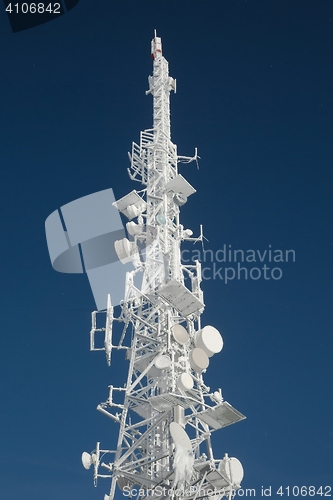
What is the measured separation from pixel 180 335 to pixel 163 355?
1211 millimetres

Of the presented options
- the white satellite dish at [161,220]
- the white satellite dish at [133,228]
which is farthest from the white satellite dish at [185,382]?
the white satellite dish at [133,228]

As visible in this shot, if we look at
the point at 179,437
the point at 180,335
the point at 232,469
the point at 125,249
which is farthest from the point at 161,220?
the point at 232,469

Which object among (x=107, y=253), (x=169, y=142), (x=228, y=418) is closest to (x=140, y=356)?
(x=228, y=418)

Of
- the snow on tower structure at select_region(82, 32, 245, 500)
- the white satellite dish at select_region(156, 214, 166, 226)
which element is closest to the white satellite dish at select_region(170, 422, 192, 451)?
the snow on tower structure at select_region(82, 32, 245, 500)

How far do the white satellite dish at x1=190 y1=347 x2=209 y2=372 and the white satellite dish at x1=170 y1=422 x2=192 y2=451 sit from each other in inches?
134

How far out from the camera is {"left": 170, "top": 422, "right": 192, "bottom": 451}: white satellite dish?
18664 mm

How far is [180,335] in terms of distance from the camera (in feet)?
74.4

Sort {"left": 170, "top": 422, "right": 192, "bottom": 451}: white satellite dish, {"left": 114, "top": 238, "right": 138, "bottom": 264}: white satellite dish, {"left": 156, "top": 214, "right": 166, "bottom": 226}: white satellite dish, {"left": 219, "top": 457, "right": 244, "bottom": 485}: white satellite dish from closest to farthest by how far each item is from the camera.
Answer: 1. {"left": 170, "top": 422, "right": 192, "bottom": 451}: white satellite dish
2. {"left": 219, "top": 457, "right": 244, "bottom": 485}: white satellite dish
3. {"left": 114, "top": 238, "right": 138, "bottom": 264}: white satellite dish
4. {"left": 156, "top": 214, "right": 166, "bottom": 226}: white satellite dish

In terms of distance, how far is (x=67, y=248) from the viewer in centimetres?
2681

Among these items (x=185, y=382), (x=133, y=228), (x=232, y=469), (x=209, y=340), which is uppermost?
(x=133, y=228)

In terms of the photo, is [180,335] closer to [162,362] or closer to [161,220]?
[162,362]

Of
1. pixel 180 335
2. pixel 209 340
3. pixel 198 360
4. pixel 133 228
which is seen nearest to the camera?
pixel 198 360

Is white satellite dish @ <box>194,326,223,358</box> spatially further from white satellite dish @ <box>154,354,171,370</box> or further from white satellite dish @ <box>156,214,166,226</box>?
white satellite dish @ <box>156,214,166,226</box>

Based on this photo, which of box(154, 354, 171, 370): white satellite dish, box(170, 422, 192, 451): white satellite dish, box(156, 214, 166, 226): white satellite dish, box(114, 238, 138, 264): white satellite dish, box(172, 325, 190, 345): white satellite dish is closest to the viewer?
box(170, 422, 192, 451): white satellite dish
